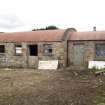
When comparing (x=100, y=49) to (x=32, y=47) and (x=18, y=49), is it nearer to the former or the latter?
(x=32, y=47)

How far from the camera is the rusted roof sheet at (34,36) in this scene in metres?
24.2

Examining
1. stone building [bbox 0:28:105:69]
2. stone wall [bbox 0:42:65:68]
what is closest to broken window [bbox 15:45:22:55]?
stone building [bbox 0:28:105:69]

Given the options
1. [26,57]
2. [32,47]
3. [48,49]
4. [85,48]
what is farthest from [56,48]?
[32,47]

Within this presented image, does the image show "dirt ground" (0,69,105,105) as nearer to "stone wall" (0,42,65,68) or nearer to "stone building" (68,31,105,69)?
"stone building" (68,31,105,69)

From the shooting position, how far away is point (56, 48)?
23.7m

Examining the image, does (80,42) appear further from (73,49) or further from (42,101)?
(42,101)

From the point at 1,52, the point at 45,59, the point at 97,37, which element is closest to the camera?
the point at 97,37

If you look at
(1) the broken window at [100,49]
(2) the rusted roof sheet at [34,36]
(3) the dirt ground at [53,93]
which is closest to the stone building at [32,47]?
(2) the rusted roof sheet at [34,36]

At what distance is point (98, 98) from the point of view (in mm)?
10812

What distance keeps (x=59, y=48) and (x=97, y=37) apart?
3.86 m

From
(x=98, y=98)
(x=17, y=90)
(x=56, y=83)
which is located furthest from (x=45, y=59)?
(x=98, y=98)

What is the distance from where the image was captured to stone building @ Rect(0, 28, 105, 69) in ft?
74.1

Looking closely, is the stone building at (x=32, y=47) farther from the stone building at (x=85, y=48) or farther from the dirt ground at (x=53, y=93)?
the dirt ground at (x=53, y=93)

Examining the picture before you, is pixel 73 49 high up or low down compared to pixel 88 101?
up
